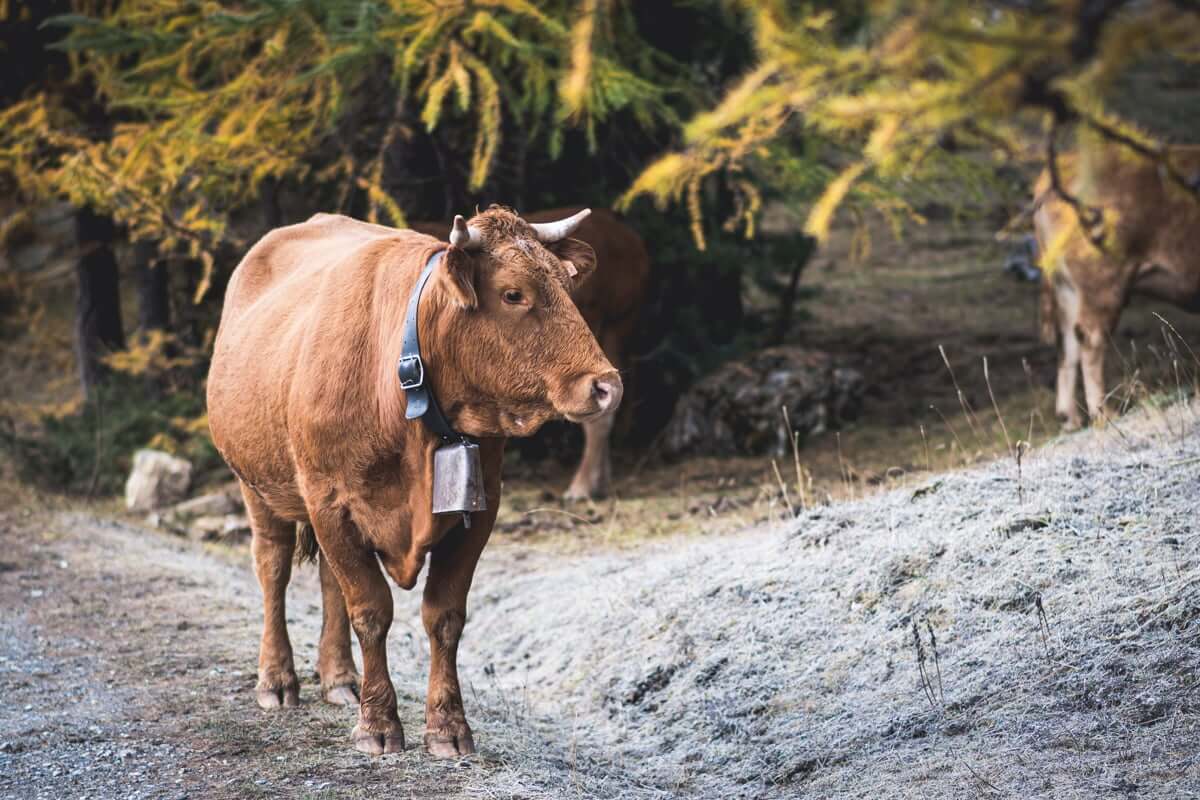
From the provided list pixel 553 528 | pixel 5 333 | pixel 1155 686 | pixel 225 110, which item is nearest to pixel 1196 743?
pixel 1155 686

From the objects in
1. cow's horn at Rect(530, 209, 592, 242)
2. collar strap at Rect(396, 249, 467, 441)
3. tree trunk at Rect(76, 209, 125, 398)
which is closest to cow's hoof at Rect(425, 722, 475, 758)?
collar strap at Rect(396, 249, 467, 441)

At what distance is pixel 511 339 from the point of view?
458cm

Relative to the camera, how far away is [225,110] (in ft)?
32.8

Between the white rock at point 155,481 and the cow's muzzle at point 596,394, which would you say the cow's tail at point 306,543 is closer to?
the cow's muzzle at point 596,394

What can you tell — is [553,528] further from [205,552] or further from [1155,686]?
[1155,686]

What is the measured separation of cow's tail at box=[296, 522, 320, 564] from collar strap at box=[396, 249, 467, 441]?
1598mm

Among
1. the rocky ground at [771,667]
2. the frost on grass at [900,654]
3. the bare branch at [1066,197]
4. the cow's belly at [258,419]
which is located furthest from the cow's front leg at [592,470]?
the bare branch at [1066,197]

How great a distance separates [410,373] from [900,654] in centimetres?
245

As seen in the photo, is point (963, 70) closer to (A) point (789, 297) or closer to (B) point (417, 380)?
(B) point (417, 380)

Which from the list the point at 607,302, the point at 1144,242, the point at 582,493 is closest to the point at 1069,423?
the point at 1144,242

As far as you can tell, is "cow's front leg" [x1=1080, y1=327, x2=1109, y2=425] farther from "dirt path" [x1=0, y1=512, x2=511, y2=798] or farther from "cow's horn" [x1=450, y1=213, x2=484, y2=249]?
"cow's horn" [x1=450, y1=213, x2=484, y2=249]

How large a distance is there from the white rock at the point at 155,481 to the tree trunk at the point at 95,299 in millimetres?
2421

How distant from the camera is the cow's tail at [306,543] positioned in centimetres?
610

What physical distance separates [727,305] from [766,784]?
29.3 feet
